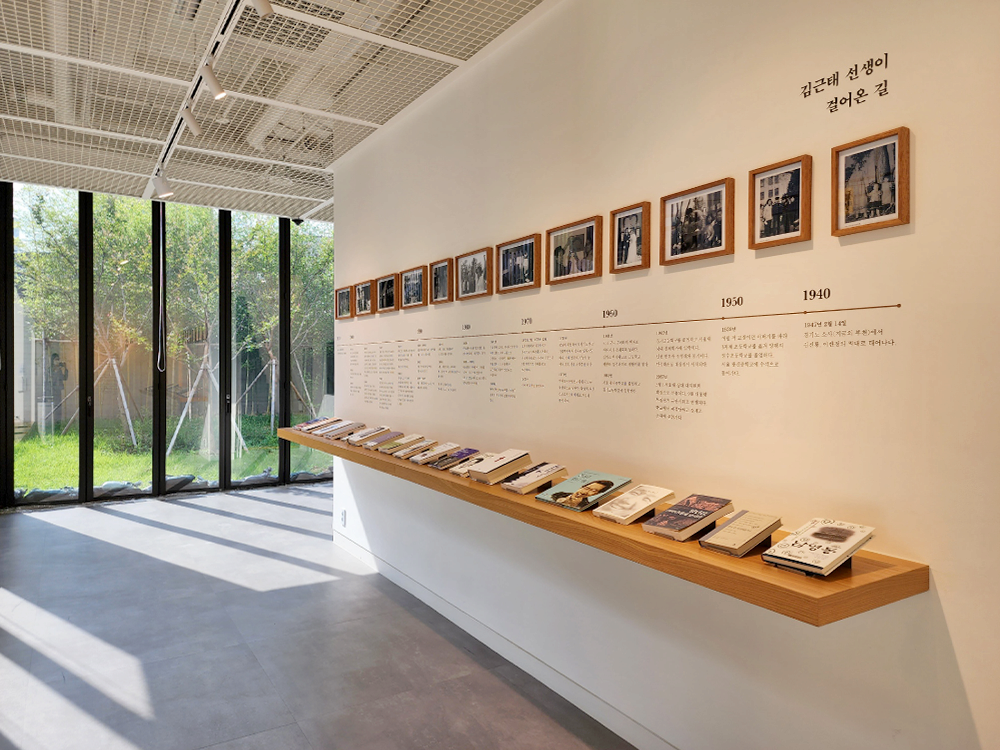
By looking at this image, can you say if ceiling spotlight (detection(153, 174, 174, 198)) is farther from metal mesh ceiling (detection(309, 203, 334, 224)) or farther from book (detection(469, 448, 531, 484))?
book (detection(469, 448, 531, 484))

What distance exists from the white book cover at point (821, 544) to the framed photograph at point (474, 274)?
2.13 metres

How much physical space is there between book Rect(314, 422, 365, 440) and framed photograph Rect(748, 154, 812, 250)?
3295 mm

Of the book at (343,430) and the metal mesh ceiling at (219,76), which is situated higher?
the metal mesh ceiling at (219,76)

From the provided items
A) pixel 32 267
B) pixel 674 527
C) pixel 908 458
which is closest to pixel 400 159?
pixel 674 527

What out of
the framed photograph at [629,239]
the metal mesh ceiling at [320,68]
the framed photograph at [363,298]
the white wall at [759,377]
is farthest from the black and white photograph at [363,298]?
the framed photograph at [629,239]

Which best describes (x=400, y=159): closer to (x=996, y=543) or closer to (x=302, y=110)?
(x=302, y=110)

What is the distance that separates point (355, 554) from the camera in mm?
5230

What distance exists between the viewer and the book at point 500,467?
2887 mm

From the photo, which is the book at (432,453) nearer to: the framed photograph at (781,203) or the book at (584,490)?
the book at (584,490)

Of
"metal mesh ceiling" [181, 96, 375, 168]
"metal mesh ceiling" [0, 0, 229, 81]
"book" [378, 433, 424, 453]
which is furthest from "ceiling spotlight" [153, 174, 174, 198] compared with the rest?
"book" [378, 433, 424, 453]

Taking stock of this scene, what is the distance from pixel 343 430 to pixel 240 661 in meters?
1.77

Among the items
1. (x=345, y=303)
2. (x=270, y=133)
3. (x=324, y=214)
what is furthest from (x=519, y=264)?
(x=324, y=214)

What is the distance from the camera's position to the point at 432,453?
11.6 ft

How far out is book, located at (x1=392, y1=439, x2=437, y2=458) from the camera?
3.70 metres
